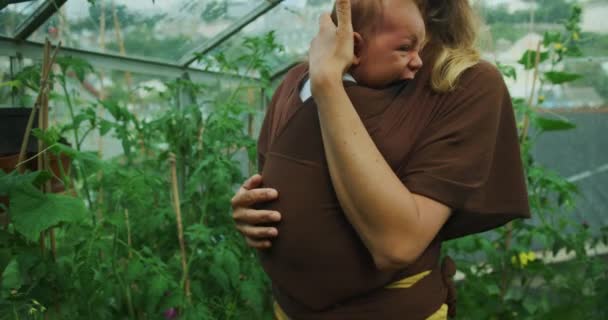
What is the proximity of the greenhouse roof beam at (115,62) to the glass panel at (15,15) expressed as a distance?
0.04m

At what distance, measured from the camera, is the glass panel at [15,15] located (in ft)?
7.82

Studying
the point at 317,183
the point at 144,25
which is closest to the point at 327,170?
the point at 317,183

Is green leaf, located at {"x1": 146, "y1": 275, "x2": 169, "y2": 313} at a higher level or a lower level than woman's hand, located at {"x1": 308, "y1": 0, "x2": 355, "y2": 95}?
A: lower

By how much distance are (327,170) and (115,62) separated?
2.58 m

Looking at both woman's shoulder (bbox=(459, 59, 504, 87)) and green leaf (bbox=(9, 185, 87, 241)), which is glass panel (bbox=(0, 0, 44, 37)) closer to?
green leaf (bbox=(9, 185, 87, 241))

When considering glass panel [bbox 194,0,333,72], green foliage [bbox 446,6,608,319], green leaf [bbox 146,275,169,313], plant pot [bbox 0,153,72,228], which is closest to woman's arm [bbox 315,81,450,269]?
plant pot [bbox 0,153,72,228]

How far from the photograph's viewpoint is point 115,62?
3.26 metres

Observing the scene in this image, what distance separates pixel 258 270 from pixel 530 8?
6.68 ft

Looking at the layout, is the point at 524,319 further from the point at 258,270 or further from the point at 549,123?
the point at 258,270

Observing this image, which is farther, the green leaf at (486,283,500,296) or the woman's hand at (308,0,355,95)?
the green leaf at (486,283,500,296)

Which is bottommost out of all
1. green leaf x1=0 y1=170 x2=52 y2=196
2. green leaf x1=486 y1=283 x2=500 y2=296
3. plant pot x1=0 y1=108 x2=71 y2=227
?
green leaf x1=486 y1=283 x2=500 y2=296

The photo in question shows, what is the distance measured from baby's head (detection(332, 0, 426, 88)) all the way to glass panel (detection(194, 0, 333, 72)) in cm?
260

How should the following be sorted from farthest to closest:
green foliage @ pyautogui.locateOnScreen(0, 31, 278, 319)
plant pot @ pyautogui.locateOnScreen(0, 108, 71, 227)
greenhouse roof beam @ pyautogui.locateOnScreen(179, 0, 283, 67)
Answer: greenhouse roof beam @ pyautogui.locateOnScreen(179, 0, 283, 67)
plant pot @ pyautogui.locateOnScreen(0, 108, 71, 227)
green foliage @ pyautogui.locateOnScreen(0, 31, 278, 319)

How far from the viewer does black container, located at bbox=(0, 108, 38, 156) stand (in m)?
1.55
